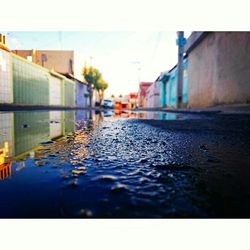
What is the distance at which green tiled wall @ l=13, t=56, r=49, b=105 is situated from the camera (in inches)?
385

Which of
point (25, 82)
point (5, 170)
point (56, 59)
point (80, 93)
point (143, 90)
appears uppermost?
point (56, 59)

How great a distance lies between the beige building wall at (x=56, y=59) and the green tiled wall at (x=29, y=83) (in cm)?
1389

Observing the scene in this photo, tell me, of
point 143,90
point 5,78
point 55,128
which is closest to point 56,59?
point 5,78

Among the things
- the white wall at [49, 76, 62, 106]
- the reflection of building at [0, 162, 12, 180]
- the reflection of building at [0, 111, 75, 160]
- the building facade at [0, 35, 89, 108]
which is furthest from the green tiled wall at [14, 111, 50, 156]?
the white wall at [49, 76, 62, 106]

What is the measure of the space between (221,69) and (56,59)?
23940mm

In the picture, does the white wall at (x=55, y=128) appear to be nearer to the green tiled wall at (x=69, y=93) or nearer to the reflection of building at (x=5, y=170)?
the reflection of building at (x=5, y=170)

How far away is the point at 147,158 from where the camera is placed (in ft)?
4.06

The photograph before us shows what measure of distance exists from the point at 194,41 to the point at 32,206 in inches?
469

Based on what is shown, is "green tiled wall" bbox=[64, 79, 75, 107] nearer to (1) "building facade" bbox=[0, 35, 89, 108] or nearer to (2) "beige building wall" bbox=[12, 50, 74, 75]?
(1) "building facade" bbox=[0, 35, 89, 108]

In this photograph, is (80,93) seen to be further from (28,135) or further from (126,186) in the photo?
(126,186)

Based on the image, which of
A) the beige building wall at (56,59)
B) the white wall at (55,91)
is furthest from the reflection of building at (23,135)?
the beige building wall at (56,59)

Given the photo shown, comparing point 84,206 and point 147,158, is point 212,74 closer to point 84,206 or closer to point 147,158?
point 147,158

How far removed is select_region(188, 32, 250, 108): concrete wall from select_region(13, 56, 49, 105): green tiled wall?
8744 millimetres

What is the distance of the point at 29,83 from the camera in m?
11.2
